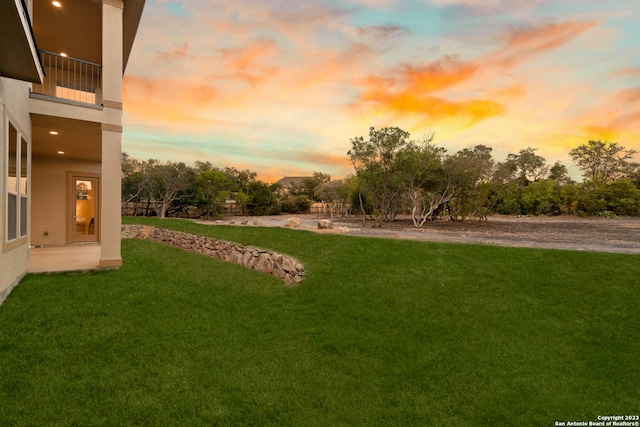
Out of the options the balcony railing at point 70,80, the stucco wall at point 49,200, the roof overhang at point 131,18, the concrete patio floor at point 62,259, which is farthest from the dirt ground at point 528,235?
the balcony railing at point 70,80

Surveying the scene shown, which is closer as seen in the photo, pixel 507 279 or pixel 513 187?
pixel 507 279

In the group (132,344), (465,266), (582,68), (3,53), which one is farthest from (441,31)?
(132,344)

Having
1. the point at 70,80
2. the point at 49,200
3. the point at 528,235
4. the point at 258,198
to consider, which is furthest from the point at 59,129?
the point at 258,198

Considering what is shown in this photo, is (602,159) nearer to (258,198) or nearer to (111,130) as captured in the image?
(258,198)

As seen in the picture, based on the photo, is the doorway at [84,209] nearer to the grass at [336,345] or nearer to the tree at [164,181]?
the grass at [336,345]

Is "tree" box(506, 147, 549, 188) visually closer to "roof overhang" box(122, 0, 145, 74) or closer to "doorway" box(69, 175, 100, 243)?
"roof overhang" box(122, 0, 145, 74)

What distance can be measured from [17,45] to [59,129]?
5750 mm

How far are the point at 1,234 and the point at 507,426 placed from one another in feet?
27.0

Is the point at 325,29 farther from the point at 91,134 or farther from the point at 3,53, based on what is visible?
the point at 3,53

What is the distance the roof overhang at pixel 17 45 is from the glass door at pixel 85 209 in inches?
382

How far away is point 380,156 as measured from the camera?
2016 centimetres

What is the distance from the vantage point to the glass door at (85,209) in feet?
41.6

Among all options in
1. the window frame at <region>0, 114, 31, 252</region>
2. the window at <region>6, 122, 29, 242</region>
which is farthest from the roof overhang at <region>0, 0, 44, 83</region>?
the window at <region>6, 122, 29, 242</region>

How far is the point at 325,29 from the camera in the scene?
14.5 m
